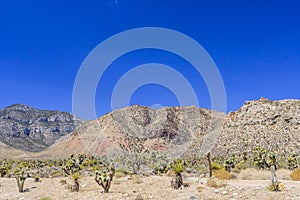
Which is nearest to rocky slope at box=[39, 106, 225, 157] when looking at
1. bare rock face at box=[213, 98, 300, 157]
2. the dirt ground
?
bare rock face at box=[213, 98, 300, 157]

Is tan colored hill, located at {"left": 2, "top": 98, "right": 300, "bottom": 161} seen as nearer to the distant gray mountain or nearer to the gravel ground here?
the gravel ground

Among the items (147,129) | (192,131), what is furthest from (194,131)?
(147,129)

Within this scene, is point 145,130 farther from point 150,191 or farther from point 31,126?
point 31,126

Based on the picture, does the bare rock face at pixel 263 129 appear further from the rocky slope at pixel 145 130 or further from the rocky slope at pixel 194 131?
the rocky slope at pixel 145 130

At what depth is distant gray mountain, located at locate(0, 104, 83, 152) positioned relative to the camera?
485 feet

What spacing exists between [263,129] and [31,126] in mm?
138619

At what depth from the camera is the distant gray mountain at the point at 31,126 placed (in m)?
148

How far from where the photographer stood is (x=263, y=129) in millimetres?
61500

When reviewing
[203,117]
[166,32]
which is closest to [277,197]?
[166,32]

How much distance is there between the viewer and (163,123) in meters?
90.4

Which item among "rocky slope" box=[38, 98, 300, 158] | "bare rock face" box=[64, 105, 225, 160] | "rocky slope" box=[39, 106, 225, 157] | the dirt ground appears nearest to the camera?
the dirt ground

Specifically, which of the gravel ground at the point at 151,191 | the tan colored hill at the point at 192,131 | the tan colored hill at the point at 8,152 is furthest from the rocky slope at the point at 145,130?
the gravel ground at the point at 151,191

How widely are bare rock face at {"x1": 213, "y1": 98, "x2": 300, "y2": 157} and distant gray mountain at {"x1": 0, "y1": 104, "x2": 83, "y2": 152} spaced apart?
8835 cm

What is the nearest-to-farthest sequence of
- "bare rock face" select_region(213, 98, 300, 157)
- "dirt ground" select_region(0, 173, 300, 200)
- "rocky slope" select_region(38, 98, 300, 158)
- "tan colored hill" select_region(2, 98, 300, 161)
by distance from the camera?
"dirt ground" select_region(0, 173, 300, 200) < "bare rock face" select_region(213, 98, 300, 157) < "rocky slope" select_region(38, 98, 300, 158) < "tan colored hill" select_region(2, 98, 300, 161)
